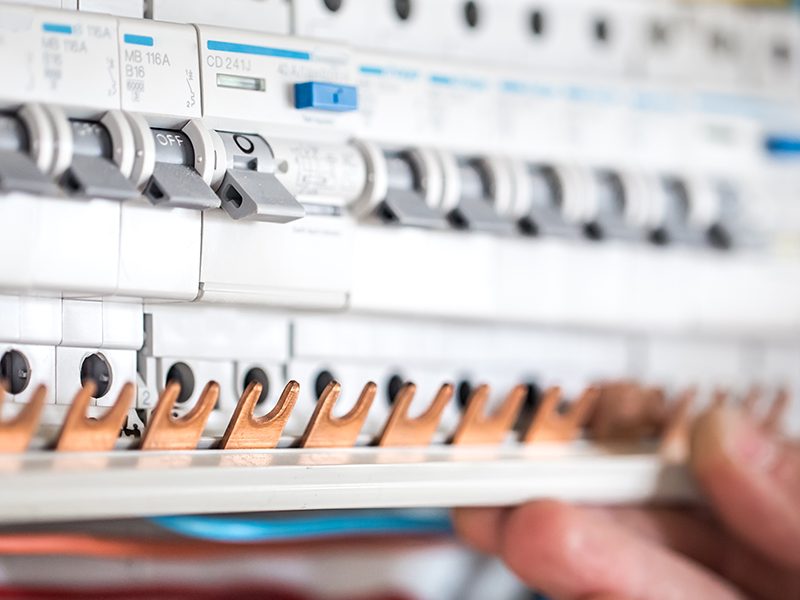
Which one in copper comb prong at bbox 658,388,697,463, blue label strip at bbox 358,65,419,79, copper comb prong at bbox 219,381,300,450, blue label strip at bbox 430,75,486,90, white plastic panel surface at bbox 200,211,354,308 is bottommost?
copper comb prong at bbox 658,388,697,463

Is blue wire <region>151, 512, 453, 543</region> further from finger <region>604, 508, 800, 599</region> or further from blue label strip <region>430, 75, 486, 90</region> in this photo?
blue label strip <region>430, 75, 486, 90</region>

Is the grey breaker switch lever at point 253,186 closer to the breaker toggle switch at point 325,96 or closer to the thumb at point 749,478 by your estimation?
the breaker toggle switch at point 325,96

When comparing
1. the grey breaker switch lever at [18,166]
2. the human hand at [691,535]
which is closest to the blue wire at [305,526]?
the human hand at [691,535]

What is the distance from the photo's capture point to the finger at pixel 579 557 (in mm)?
874

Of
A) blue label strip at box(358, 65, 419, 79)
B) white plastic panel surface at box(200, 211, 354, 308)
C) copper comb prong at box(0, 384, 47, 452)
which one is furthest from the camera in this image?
blue label strip at box(358, 65, 419, 79)

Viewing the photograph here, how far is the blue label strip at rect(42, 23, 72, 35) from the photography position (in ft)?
2.46

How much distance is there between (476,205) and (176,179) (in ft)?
0.88

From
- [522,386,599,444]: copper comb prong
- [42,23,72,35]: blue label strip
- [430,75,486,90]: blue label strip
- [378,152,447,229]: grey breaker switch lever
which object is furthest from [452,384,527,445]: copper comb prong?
[42,23,72,35]: blue label strip

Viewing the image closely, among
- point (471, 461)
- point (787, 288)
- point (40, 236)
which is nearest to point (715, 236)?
point (787, 288)

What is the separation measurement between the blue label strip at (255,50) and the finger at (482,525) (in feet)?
1.23

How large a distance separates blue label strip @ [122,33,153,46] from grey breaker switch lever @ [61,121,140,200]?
0.06 meters

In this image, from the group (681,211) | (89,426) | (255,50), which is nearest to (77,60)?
(255,50)

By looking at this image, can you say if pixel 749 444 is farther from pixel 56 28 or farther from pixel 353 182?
pixel 56 28

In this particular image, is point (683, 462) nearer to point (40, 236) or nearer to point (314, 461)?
point (314, 461)
